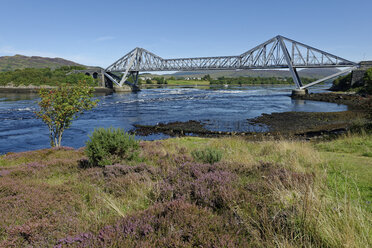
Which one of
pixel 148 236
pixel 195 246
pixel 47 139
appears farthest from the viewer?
pixel 47 139

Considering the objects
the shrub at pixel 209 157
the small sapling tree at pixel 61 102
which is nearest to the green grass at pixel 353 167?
the shrub at pixel 209 157

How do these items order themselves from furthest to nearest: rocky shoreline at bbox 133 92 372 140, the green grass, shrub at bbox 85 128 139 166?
rocky shoreline at bbox 133 92 372 140
shrub at bbox 85 128 139 166
the green grass

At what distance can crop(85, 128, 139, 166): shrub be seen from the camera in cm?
823

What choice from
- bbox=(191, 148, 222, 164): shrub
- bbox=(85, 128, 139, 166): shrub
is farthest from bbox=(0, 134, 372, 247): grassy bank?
bbox=(85, 128, 139, 166): shrub

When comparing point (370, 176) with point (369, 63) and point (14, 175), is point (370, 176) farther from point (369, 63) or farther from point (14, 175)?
point (369, 63)

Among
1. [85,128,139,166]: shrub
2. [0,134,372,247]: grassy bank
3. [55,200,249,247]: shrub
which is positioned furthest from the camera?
[85,128,139,166]: shrub

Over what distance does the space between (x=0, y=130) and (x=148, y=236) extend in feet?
98.1

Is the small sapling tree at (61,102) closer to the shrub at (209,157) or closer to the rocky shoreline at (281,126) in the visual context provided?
the rocky shoreline at (281,126)

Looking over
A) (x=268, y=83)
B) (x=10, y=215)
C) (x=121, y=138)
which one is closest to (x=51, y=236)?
(x=10, y=215)

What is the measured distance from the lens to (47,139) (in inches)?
856

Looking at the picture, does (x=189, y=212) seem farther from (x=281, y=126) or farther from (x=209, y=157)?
(x=281, y=126)

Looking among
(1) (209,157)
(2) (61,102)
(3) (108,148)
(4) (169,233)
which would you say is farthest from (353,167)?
(2) (61,102)

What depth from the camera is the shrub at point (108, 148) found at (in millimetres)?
8227

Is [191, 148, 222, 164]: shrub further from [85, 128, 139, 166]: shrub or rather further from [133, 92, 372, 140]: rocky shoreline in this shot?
[133, 92, 372, 140]: rocky shoreline
